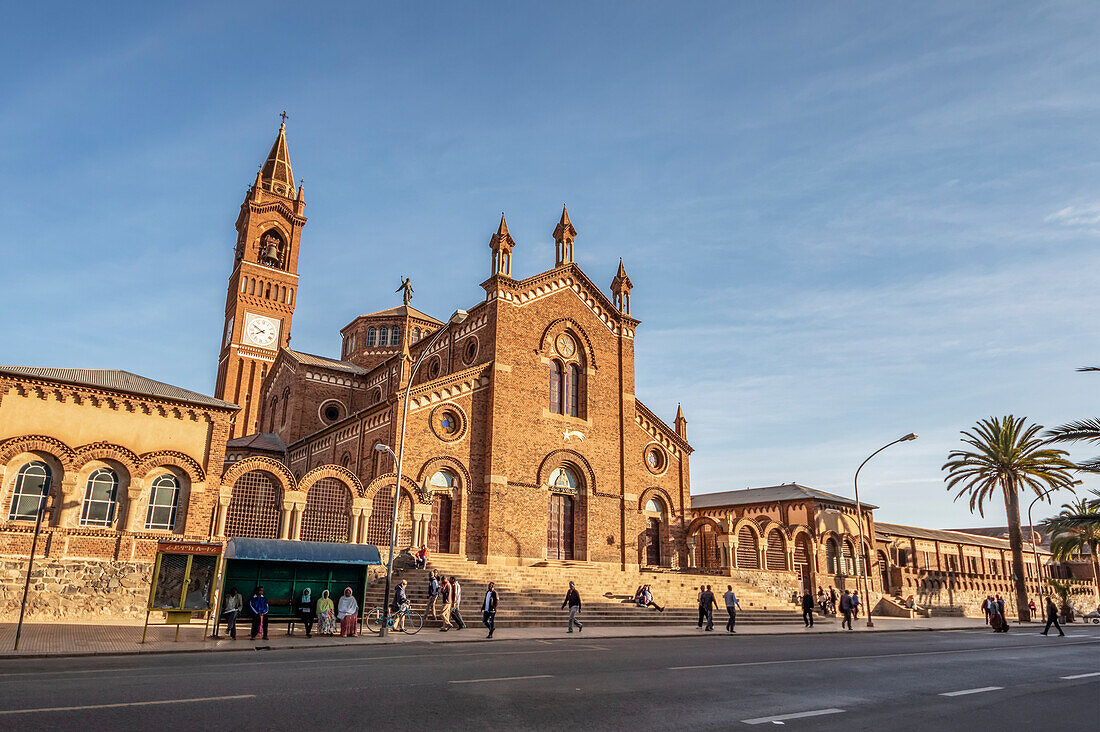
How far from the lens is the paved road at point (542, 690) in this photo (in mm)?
8234

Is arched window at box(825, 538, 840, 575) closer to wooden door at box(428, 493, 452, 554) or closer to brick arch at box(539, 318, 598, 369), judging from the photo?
brick arch at box(539, 318, 598, 369)

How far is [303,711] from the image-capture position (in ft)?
27.9

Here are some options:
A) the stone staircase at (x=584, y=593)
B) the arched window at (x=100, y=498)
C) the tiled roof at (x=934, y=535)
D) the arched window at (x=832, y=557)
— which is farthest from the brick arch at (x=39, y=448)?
the tiled roof at (x=934, y=535)

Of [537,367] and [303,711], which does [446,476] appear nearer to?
[537,367]

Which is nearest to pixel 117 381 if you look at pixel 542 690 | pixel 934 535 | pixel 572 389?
pixel 572 389

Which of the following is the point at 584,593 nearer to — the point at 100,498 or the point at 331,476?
the point at 331,476

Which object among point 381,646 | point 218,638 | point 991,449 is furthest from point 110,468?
point 991,449

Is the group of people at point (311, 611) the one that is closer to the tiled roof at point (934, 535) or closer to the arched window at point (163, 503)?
the arched window at point (163, 503)

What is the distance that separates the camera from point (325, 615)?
816 inches

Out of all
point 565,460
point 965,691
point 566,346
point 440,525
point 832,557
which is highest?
point 566,346

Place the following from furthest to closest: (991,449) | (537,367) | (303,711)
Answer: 1. (991,449)
2. (537,367)
3. (303,711)

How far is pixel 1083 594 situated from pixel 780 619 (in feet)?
193

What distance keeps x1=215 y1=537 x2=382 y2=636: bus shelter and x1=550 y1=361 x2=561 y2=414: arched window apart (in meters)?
16.5

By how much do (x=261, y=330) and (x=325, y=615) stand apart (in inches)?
1639
